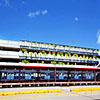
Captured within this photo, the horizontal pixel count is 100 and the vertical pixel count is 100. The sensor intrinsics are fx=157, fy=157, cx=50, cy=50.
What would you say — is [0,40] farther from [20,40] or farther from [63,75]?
[63,75]

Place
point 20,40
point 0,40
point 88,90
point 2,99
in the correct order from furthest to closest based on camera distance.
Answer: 1. point 20,40
2. point 0,40
3. point 88,90
4. point 2,99

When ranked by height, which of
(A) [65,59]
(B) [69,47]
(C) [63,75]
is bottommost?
(C) [63,75]

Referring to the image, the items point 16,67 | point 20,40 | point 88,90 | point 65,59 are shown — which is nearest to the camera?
point 88,90

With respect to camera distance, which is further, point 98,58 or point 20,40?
point 98,58

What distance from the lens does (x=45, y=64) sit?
145 ft

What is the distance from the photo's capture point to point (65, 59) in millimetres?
53688

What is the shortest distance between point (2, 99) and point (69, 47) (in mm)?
40229

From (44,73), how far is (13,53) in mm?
13669

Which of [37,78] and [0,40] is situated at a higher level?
[0,40]

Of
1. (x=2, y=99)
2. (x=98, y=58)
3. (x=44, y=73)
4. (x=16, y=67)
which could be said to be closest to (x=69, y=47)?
(x=98, y=58)

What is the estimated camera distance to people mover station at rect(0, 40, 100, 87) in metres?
34.6

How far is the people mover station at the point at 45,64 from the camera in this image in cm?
3462

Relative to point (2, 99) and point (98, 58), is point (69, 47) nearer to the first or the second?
point (98, 58)

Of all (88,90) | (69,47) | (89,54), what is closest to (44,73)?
(88,90)
